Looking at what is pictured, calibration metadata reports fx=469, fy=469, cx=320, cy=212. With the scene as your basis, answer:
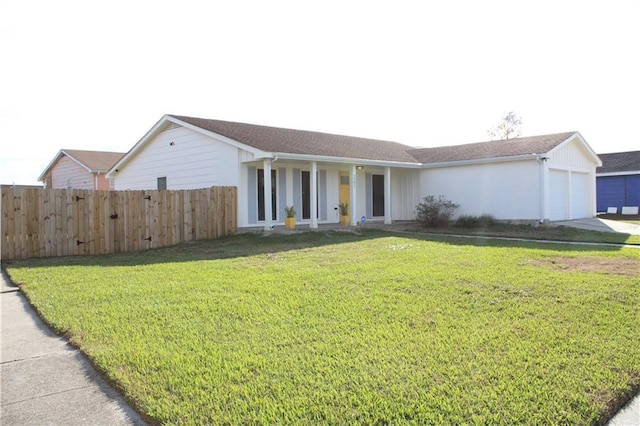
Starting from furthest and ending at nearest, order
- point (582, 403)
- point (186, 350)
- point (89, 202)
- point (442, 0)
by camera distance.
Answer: point (89, 202) → point (442, 0) → point (186, 350) → point (582, 403)

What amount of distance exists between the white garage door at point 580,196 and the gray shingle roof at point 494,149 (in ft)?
8.68

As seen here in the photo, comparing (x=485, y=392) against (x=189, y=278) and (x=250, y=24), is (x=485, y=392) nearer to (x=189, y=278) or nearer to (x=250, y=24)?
(x=189, y=278)

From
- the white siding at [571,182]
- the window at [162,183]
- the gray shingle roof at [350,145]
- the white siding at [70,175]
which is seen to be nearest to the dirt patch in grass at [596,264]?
the gray shingle roof at [350,145]

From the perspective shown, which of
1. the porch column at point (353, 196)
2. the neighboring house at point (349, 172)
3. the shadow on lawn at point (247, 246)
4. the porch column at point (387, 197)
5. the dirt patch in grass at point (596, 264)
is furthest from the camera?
the porch column at point (387, 197)

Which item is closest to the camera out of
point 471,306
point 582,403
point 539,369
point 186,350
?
point 582,403

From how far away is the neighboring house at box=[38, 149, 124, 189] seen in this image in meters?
27.8

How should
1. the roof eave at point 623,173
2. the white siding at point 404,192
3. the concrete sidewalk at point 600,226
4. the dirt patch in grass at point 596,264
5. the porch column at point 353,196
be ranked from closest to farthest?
1. the dirt patch in grass at point 596,264
2. the concrete sidewalk at point 600,226
3. the porch column at point 353,196
4. the white siding at point 404,192
5. the roof eave at point 623,173

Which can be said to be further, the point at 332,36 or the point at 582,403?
the point at 332,36

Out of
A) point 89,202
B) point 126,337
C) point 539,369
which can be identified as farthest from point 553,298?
point 89,202

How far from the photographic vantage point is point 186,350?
4336 millimetres

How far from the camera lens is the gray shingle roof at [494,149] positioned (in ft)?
60.6

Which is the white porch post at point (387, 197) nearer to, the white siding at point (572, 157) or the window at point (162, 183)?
the white siding at point (572, 157)

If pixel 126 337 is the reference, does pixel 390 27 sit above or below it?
above

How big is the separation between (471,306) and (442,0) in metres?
6.87
